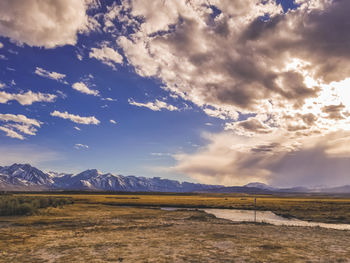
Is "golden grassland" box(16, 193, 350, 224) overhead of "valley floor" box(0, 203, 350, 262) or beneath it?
beneath

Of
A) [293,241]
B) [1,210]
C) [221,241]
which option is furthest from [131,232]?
Result: [1,210]

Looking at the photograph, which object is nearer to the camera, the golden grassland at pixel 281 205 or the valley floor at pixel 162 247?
the valley floor at pixel 162 247

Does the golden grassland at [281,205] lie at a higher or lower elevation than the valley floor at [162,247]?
lower

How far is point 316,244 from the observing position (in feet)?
61.5

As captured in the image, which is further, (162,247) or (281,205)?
(281,205)

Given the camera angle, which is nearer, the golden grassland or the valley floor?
the valley floor

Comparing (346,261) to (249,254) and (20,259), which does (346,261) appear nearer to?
(249,254)

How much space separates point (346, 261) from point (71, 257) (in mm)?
15686

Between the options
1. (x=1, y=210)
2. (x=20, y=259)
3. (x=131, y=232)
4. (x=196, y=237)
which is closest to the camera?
(x=20, y=259)

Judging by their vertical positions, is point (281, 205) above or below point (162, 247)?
below

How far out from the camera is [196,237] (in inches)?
832

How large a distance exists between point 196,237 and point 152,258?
7.61m

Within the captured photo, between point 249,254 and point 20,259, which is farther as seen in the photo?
point 249,254

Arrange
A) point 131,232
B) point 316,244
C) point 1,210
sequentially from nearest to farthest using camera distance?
1. point 316,244
2. point 131,232
3. point 1,210
